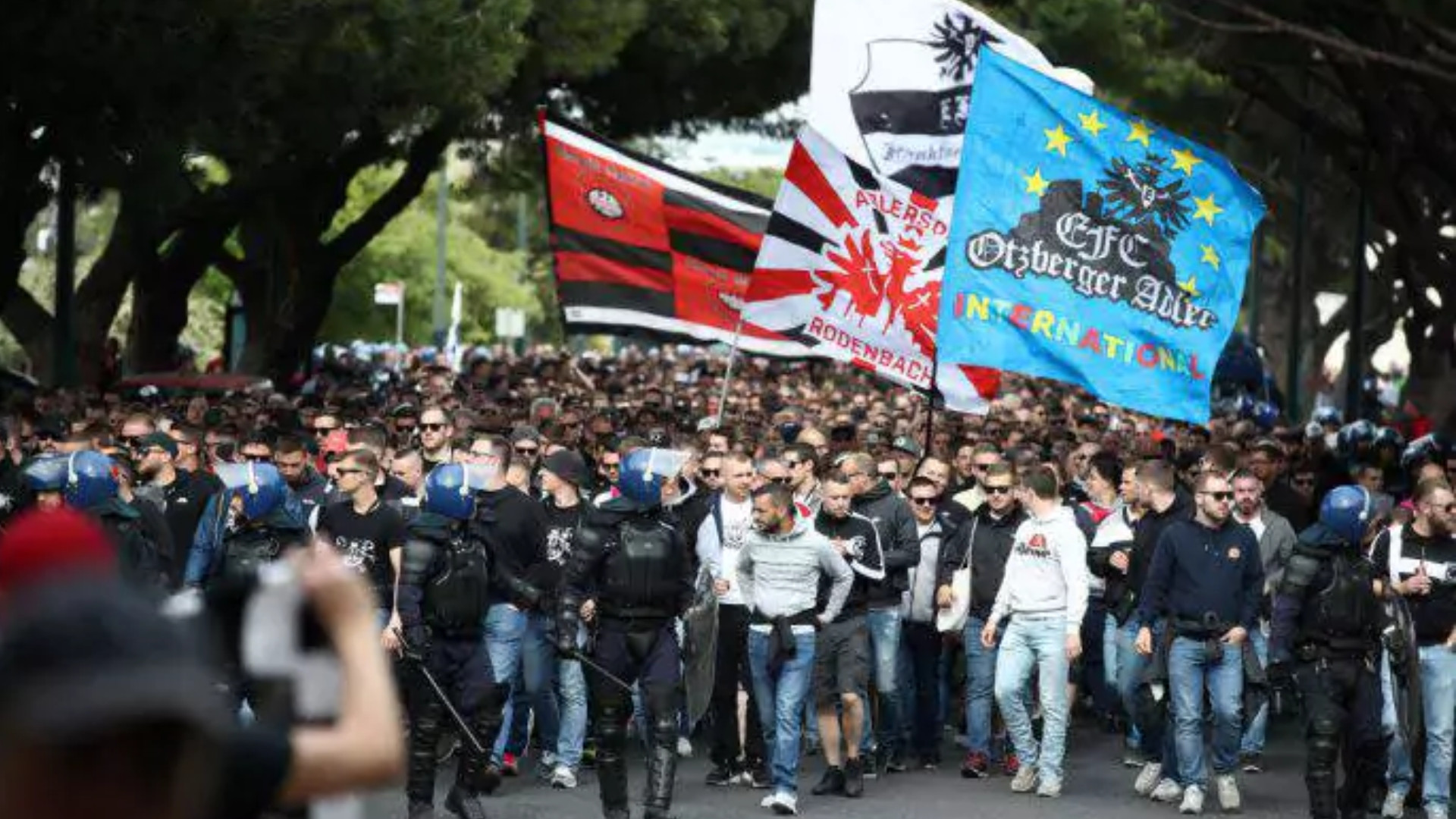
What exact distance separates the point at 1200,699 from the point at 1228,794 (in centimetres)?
56

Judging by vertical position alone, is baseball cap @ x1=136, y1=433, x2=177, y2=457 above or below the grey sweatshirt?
above

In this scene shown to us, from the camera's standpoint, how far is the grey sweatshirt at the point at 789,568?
42.4ft

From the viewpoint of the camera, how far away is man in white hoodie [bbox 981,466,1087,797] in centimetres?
1333

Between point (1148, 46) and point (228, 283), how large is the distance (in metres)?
27.5

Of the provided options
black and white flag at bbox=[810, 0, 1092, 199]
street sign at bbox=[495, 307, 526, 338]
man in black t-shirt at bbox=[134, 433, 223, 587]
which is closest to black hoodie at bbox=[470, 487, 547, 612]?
man in black t-shirt at bbox=[134, 433, 223, 587]

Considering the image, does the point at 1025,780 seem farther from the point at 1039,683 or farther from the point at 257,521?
the point at 257,521

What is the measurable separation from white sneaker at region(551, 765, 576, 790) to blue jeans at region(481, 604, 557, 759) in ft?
1.06

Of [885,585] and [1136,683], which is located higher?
[885,585]

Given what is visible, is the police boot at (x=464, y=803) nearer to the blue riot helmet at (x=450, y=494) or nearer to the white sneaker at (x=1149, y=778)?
the blue riot helmet at (x=450, y=494)

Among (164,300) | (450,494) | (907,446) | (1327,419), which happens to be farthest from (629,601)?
(164,300)

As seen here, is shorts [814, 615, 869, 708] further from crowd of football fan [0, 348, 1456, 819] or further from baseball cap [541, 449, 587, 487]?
baseball cap [541, 449, 587, 487]

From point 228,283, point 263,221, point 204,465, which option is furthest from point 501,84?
point 228,283

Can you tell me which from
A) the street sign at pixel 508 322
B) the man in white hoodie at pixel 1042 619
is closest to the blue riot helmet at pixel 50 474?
the man in white hoodie at pixel 1042 619

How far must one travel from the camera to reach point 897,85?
1798 centimetres
